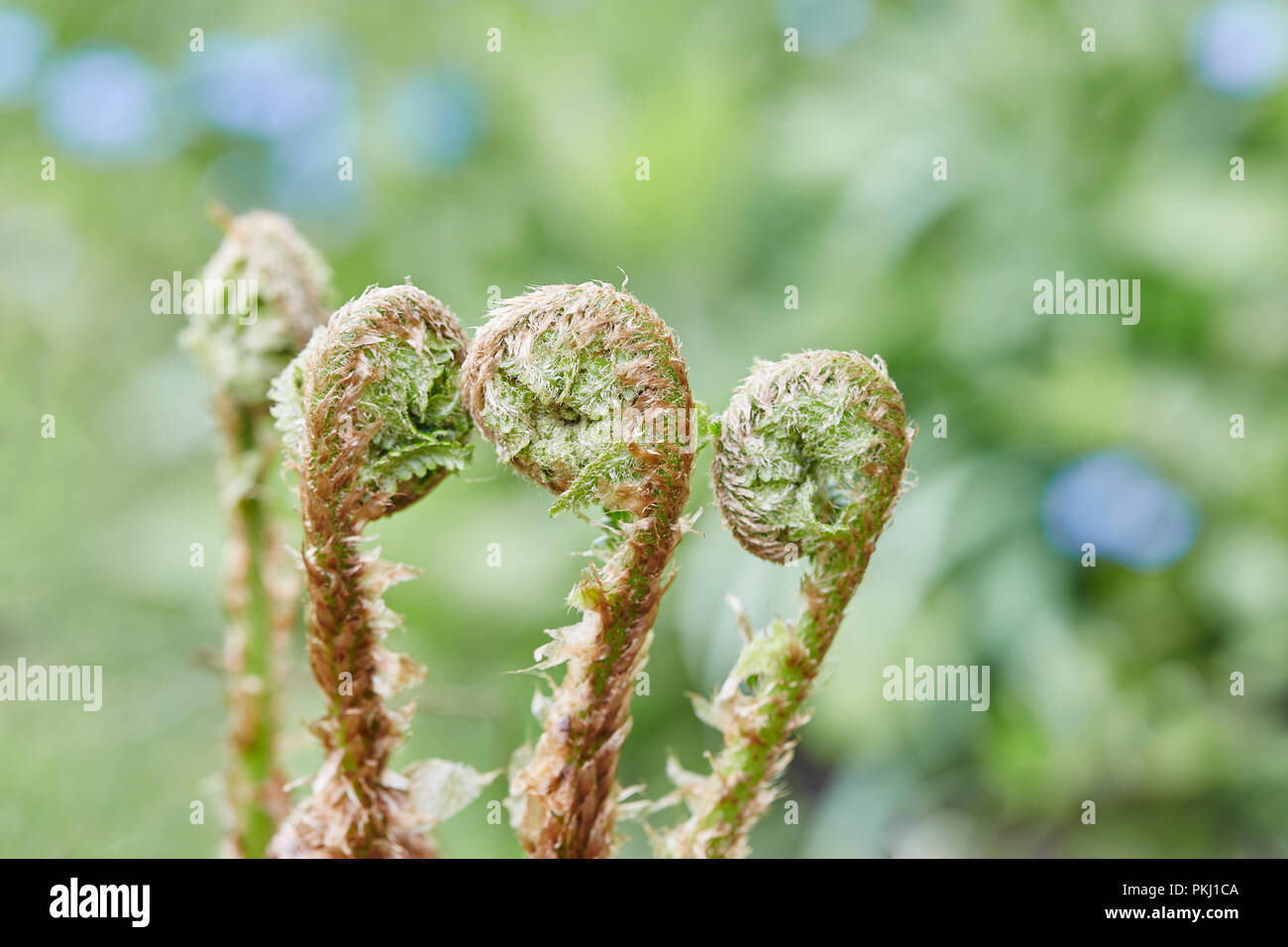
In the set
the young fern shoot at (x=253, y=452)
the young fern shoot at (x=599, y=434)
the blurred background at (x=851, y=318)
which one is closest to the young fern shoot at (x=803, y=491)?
the young fern shoot at (x=599, y=434)

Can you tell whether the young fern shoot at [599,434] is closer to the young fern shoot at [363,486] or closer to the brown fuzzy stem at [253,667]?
the young fern shoot at [363,486]

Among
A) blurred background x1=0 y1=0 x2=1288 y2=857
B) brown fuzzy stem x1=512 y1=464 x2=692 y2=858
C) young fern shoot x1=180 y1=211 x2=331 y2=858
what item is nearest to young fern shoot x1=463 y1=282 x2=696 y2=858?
brown fuzzy stem x1=512 y1=464 x2=692 y2=858

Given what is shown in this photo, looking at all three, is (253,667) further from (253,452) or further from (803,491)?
(803,491)

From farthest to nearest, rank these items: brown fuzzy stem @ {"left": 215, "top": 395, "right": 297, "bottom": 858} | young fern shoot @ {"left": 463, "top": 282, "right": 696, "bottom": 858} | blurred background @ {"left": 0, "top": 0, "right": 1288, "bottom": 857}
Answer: blurred background @ {"left": 0, "top": 0, "right": 1288, "bottom": 857}
brown fuzzy stem @ {"left": 215, "top": 395, "right": 297, "bottom": 858}
young fern shoot @ {"left": 463, "top": 282, "right": 696, "bottom": 858}

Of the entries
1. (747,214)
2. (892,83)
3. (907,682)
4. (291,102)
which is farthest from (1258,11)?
(291,102)

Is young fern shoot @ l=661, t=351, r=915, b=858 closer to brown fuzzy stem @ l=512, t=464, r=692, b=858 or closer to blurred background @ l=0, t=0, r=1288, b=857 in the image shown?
brown fuzzy stem @ l=512, t=464, r=692, b=858

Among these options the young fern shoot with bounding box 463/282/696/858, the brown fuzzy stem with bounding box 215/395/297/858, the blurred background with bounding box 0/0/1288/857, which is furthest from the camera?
the blurred background with bounding box 0/0/1288/857
